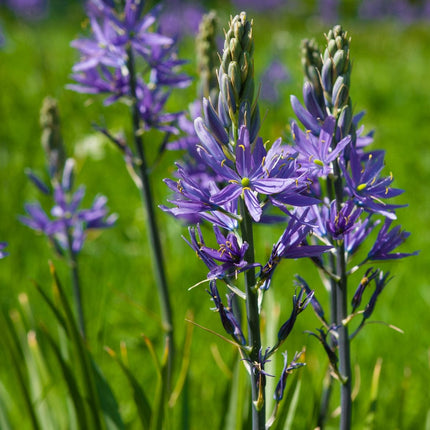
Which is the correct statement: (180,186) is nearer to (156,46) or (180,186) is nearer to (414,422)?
(156,46)

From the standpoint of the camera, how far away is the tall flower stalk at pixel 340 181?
1.39 metres

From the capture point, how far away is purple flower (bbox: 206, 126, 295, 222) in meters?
1.21

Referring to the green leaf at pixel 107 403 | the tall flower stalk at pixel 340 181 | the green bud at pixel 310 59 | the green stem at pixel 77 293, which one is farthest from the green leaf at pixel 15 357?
the green bud at pixel 310 59

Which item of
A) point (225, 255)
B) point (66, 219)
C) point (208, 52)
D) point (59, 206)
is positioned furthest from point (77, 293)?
point (225, 255)

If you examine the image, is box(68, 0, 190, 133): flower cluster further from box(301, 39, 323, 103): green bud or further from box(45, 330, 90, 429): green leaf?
box(45, 330, 90, 429): green leaf

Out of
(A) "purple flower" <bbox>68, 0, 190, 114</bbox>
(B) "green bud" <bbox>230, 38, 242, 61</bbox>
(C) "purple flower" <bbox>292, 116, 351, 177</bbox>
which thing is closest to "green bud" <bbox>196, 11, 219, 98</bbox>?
(A) "purple flower" <bbox>68, 0, 190, 114</bbox>

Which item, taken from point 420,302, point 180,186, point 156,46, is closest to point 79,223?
point 156,46

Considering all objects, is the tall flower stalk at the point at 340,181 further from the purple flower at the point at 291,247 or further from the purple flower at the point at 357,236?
the purple flower at the point at 291,247

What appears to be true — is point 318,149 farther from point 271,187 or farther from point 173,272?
point 173,272

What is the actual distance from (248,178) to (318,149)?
0.28 meters

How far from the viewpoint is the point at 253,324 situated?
130 cm

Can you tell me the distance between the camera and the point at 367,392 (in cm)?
275

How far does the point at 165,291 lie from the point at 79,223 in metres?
0.62

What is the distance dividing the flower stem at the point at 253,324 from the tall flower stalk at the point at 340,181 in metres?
0.19
